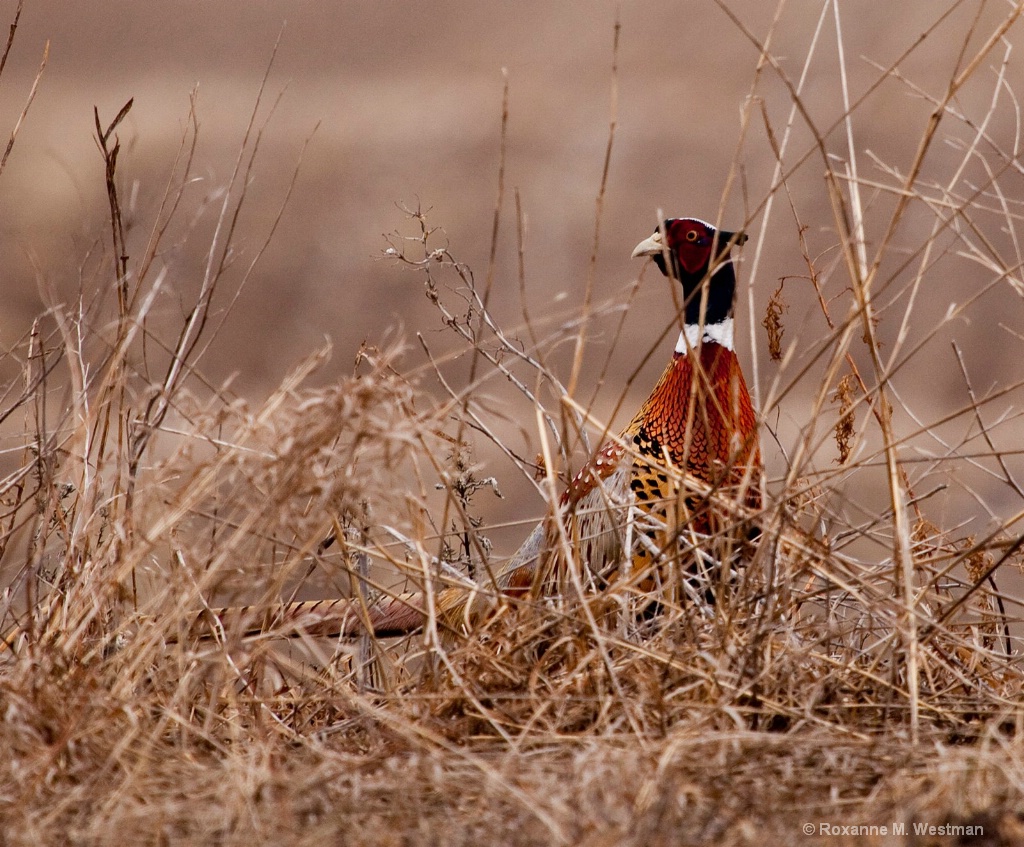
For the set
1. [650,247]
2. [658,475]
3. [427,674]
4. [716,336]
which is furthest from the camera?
[716,336]

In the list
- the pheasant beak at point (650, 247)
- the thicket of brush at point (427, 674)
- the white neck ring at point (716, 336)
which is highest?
the pheasant beak at point (650, 247)

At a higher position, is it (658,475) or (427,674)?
(658,475)

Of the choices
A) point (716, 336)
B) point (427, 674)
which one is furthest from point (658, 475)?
point (427, 674)

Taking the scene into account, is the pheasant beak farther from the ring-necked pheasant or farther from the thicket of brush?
the thicket of brush

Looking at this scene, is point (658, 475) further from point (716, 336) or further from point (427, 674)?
point (427, 674)

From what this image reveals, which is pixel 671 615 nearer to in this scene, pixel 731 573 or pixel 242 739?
pixel 731 573

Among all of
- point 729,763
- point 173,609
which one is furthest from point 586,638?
point 173,609

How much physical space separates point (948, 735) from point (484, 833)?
1.99 ft

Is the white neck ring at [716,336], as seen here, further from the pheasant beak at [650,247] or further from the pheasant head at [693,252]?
the pheasant beak at [650,247]

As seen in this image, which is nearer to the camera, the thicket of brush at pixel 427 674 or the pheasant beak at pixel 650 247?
the thicket of brush at pixel 427 674

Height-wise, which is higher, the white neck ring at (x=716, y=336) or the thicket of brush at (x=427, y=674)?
the white neck ring at (x=716, y=336)

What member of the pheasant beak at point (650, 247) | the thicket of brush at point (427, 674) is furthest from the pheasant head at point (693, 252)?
the thicket of brush at point (427, 674)

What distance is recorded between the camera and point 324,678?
1.64 m

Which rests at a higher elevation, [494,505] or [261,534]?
[494,505]
